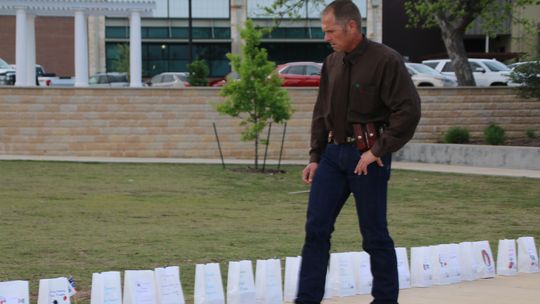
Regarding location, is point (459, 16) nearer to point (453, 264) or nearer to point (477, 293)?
point (453, 264)

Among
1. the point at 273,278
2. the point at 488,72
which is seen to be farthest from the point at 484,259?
the point at 488,72

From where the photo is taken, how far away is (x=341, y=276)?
8086mm

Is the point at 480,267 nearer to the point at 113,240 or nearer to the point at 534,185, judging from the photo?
the point at 113,240

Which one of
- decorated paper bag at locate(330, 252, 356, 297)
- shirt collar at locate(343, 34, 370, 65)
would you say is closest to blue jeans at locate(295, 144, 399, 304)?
shirt collar at locate(343, 34, 370, 65)

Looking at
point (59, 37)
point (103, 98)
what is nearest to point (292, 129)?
point (103, 98)

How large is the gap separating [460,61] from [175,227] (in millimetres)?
18877

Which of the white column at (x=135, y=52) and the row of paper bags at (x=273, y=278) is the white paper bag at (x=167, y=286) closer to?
the row of paper bags at (x=273, y=278)

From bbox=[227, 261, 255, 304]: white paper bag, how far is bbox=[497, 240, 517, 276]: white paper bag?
2613 millimetres

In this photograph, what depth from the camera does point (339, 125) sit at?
6859 millimetres

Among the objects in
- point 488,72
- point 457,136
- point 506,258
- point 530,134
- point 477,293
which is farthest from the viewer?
point 488,72

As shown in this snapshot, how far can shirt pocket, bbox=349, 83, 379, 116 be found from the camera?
6.75 m

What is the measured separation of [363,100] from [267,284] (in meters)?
1.65

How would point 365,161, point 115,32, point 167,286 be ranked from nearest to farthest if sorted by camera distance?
point 365,161 < point 167,286 < point 115,32

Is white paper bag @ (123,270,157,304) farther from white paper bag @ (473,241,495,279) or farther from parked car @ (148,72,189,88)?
parked car @ (148,72,189,88)
